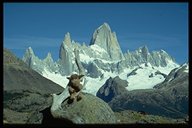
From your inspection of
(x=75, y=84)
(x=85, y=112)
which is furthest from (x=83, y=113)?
(x=75, y=84)

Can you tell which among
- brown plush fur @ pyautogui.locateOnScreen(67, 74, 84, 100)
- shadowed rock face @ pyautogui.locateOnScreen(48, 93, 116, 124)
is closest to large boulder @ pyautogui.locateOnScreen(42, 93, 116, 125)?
shadowed rock face @ pyautogui.locateOnScreen(48, 93, 116, 124)

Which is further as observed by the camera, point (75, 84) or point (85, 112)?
point (85, 112)

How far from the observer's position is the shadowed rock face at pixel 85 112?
2503cm

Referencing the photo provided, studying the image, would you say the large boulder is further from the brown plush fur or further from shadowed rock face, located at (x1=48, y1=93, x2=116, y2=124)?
the brown plush fur

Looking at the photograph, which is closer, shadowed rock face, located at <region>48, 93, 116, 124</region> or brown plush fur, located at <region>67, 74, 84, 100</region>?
shadowed rock face, located at <region>48, 93, 116, 124</region>

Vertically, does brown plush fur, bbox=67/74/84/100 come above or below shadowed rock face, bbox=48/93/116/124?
above

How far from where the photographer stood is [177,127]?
17641 millimetres

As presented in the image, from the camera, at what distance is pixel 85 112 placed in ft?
85.7

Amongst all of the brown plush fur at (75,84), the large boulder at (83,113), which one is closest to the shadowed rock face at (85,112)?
the large boulder at (83,113)

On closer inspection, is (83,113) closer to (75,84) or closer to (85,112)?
(85,112)

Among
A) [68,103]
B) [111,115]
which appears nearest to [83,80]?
[68,103]

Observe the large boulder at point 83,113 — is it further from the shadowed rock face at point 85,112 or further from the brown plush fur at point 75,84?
the brown plush fur at point 75,84

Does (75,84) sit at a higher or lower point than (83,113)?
higher

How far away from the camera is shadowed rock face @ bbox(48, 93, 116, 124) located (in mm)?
25034
